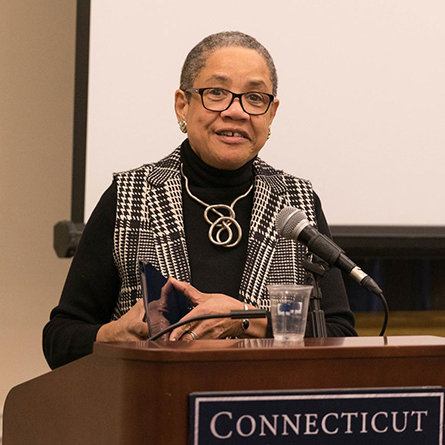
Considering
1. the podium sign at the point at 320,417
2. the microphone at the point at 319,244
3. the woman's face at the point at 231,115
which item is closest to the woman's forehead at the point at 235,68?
the woman's face at the point at 231,115

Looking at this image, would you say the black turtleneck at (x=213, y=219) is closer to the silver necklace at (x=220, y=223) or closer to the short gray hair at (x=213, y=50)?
the silver necklace at (x=220, y=223)

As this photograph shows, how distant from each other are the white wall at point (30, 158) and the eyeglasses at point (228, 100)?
1081 mm

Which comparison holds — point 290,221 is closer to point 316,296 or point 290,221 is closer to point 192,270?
point 316,296

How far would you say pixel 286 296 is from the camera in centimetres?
121

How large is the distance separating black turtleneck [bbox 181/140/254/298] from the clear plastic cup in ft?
2.11

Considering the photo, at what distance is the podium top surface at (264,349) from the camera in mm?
1080

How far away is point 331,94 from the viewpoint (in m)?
2.87

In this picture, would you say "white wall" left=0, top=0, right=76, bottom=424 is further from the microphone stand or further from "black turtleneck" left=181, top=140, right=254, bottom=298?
the microphone stand

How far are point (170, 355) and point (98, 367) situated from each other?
0.16 meters

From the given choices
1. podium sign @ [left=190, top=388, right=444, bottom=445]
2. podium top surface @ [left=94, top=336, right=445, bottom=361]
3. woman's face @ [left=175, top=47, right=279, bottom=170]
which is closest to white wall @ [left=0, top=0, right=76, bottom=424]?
woman's face @ [left=175, top=47, right=279, bottom=170]

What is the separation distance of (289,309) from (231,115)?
747mm

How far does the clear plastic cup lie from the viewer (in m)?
1.21

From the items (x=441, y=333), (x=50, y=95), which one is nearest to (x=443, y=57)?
(x=441, y=333)

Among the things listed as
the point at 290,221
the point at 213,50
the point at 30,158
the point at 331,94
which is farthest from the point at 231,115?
the point at 30,158
